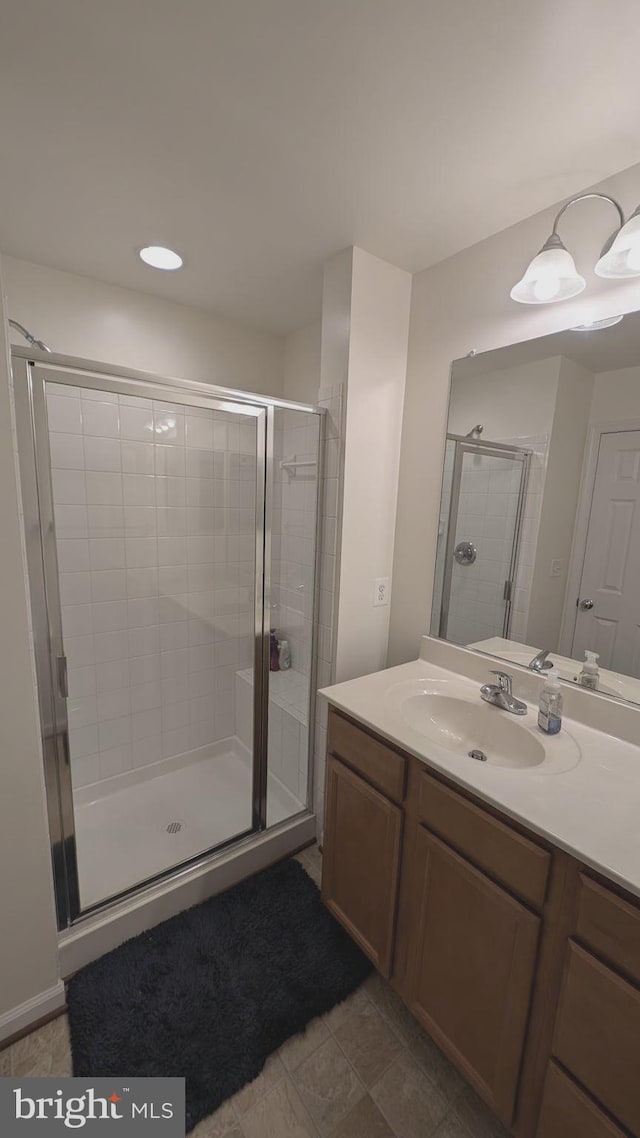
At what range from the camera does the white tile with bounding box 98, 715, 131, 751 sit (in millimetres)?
2098

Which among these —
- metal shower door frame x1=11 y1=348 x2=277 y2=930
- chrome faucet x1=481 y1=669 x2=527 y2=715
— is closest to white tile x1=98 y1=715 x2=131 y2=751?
metal shower door frame x1=11 y1=348 x2=277 y2=930

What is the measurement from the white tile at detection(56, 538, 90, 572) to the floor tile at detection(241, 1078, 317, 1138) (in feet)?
6.08

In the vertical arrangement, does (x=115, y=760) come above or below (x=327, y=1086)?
above

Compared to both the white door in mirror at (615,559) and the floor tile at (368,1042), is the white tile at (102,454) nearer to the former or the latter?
the white door in mirror at (615,559)

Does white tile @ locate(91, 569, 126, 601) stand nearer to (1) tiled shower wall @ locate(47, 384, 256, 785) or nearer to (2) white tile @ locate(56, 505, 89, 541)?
(1) tiled shower wall @ locate(47, 384, 256, 785)

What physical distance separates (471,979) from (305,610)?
1272 mm

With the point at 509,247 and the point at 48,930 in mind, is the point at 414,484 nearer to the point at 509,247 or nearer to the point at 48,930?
the point at 509,247

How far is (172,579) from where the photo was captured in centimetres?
219

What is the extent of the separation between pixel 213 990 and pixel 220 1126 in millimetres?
289

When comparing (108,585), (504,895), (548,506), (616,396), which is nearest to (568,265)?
(616,396)

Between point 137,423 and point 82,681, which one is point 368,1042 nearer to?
point 82,681

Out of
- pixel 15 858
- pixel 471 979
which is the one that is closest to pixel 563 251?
pixel 471 979

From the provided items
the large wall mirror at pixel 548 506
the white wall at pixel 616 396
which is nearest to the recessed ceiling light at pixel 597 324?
the large wall mirror at pixel 548 506

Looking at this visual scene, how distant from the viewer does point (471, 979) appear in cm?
100
